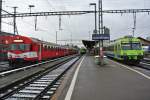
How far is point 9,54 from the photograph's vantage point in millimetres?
27766

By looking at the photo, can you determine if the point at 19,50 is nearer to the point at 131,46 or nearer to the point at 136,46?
the point at 131,46

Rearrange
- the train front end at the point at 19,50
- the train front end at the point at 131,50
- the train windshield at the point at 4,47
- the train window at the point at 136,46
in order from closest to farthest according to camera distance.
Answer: the train front end at the point at 19,50 → the train windshield at the point at 4,47 → the train front end at the point at 131,50 → the train window at the point at 136,46

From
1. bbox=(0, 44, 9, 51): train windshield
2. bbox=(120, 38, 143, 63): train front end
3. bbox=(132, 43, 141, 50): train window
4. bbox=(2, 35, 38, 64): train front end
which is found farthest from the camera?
bbox=(132, 43, 141, 50): train window

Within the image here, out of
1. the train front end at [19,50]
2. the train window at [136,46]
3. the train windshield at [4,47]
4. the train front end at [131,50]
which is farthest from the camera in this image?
the train window at [136,46]

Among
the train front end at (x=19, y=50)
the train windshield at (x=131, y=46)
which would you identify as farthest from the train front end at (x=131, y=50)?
the train front end at (x=19, y=50)

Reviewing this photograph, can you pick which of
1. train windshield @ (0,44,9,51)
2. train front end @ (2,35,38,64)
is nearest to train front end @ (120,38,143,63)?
train front end @ (2,35,38,64)

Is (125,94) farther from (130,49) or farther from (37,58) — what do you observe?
(130,49)

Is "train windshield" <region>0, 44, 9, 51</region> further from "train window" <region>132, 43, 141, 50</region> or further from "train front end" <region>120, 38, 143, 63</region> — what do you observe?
"train window" <region>132, 43, 141, 50</region>

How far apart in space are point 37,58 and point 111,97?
65.8 ft

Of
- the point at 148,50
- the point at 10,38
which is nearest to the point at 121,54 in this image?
the point at 10,38

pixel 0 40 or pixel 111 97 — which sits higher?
pixel 0 40

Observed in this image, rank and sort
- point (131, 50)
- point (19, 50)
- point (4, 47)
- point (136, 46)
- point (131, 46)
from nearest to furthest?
point (19, 50) → point (4, 47) → point (131, 50) → point (131, 46) → point (136, 46)

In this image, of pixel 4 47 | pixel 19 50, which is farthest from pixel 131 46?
pixel 4 47

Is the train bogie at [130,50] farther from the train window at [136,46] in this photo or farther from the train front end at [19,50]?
the train front end at [19,50]
